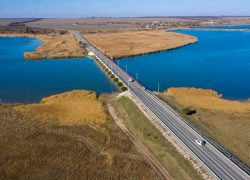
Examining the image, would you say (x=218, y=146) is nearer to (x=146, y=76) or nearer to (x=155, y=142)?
(x=155, y=142)

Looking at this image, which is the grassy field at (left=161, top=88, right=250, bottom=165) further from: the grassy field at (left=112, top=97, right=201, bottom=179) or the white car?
the grassy field at (left=112, top=97, right=201, bottom=179)

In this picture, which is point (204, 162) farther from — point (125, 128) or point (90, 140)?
point (90, 140)

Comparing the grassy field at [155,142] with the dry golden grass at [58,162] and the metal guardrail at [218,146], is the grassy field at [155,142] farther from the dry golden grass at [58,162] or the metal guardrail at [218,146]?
the metal guardrail at [218,146]

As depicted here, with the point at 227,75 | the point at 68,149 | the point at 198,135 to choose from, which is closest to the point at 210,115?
the point at 198,135

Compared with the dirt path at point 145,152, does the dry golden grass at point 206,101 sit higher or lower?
higher

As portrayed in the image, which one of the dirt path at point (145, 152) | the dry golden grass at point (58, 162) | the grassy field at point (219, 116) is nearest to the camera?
the dry golden grass at point (58, 162)

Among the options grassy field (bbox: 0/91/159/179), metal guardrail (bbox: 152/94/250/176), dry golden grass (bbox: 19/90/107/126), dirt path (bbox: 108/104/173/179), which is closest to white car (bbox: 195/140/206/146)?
metal guardrail (bbox: 152/94/250/176)

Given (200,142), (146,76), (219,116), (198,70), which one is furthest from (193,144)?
(198,70)

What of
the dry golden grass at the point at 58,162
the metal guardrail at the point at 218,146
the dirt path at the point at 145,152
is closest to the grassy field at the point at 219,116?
the metal guardrail at the point at 218,146
